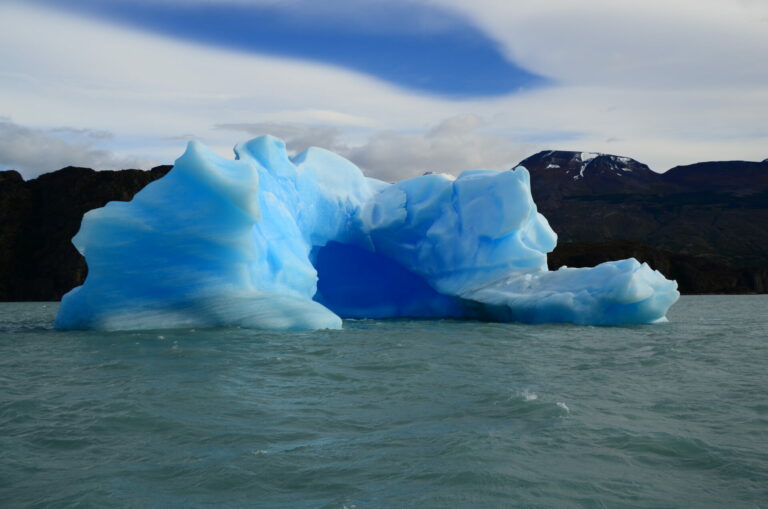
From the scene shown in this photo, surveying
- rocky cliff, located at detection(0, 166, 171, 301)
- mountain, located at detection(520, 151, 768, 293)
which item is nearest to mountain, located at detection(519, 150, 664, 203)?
mountain, located at detection(520, 151, 768, 293)

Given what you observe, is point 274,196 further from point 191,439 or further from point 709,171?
point 709,171

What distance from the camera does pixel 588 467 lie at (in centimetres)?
445

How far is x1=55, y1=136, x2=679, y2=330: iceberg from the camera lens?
11867 millimetres

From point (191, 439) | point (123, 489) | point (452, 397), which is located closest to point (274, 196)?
point (452, 397)

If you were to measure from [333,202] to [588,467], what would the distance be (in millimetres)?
12692

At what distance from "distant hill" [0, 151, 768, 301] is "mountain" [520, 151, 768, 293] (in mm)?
128

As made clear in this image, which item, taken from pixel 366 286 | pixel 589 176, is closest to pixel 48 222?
pixel 366 286

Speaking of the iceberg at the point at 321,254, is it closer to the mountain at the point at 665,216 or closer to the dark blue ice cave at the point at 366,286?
the dark blue ice cave at the point at 366,286

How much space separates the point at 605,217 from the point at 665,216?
24.9ft

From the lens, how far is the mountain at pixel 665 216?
5775 centimetres

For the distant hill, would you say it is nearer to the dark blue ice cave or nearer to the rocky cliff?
the rocky cliff

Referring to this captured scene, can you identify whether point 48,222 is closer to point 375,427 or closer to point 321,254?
point 321,254

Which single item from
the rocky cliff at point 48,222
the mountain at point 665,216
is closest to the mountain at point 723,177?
the mountain at point 665,216

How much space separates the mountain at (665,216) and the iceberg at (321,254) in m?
35.3
